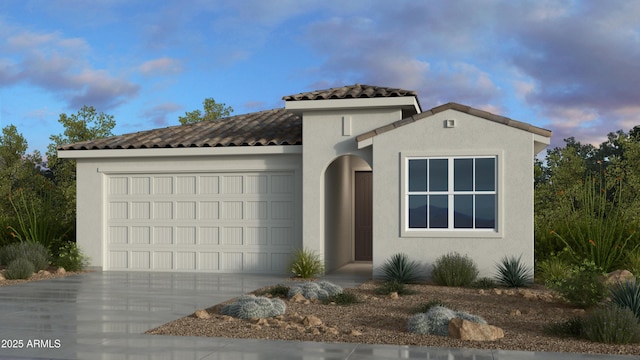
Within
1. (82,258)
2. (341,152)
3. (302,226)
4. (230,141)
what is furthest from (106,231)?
(341,152)

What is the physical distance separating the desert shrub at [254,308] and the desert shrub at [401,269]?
494 cm

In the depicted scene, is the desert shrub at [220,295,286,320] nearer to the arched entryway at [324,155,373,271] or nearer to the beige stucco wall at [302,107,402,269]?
the beige stucco wall at [302,107,402,269]

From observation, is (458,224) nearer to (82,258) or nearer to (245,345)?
(245,345)

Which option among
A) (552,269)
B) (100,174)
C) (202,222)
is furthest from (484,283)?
(100,174)

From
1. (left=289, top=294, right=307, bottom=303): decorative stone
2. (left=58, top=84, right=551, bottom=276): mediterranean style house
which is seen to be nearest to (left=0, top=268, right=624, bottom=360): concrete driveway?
(left=289, top=294, right=307, bottom=303): decorative stone

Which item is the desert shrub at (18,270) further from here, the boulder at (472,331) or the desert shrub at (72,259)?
the boulder at (472,331)

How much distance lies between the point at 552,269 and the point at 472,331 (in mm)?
6622

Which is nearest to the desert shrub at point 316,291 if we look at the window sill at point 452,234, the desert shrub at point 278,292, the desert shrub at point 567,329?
the desert shrub at point 278,292

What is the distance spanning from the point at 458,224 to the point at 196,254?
22.1ft

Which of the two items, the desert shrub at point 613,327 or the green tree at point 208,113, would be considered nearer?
the desert shrub at point 613,327

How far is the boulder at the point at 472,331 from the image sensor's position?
823 centimetres

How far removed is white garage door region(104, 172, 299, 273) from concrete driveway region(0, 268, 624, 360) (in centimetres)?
175

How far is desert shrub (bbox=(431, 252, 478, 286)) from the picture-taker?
13867 mm

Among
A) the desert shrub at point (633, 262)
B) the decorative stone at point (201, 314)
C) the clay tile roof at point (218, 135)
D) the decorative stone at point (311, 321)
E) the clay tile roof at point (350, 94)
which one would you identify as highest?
the clay tile roof at point (350, 94)
